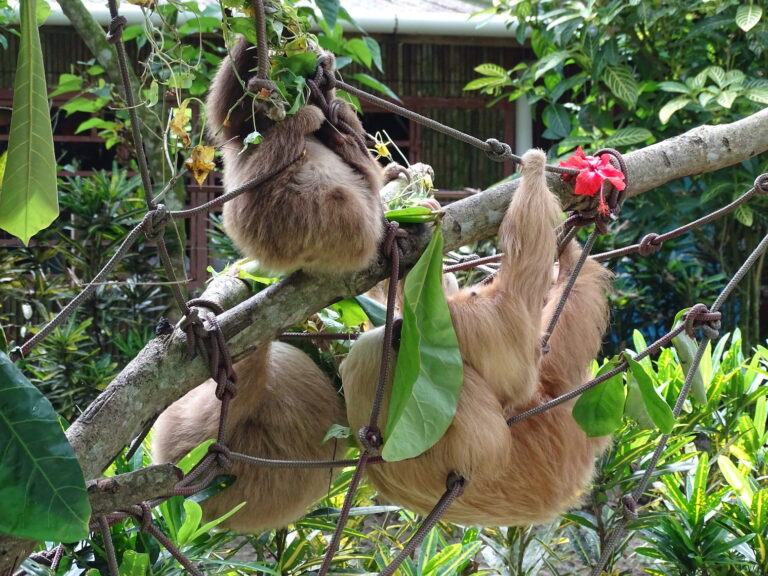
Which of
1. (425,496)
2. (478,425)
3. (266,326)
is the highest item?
(266,326)

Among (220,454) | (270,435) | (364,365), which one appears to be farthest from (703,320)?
(220,454)

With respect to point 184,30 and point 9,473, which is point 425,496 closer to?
point 9,473

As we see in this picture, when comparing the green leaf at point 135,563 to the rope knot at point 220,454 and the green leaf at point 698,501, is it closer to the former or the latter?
the rope knot at point 220,454

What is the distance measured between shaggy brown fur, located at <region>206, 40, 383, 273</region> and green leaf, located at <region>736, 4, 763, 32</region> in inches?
203

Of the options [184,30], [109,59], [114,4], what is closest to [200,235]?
[109,59]

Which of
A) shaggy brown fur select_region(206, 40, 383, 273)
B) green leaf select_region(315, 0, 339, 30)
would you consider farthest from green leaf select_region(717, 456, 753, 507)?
green leaf select_region(315, 0, 339, 30)

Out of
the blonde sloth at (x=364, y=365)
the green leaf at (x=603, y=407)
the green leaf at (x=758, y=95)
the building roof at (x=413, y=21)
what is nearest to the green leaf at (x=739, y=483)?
the blonde sloth at (x=364, y=365)

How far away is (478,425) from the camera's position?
87.0 inches

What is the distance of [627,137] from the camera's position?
22.4 ft

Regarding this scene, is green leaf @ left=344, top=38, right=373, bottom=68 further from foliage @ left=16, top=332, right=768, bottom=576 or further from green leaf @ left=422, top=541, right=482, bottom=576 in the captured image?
green leaf @ left=422, top=541, right=482, bottom=576

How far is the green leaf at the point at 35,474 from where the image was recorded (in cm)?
136

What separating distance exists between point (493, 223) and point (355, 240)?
577mm

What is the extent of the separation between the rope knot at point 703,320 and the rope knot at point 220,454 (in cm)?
147

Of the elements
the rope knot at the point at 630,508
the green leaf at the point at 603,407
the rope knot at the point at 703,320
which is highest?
the rope knot at the point at 703,320
